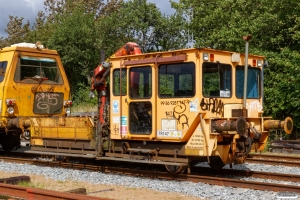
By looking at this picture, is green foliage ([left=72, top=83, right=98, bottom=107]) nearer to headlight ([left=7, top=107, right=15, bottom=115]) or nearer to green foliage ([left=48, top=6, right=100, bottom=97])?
green foliage ([left=48, top=6, right=100, bottom=97])

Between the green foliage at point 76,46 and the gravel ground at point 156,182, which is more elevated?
the green foliage at point 76,46

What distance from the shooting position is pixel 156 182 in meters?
9.27

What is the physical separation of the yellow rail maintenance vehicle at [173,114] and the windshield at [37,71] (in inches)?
99.1

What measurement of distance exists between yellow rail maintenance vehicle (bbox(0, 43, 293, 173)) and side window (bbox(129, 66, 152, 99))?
2 cm

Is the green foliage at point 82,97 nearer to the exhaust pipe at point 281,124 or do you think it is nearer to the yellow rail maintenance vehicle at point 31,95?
the yellow rail maintenance vehicle at point 31,95

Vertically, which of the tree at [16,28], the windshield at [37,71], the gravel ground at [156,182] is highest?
the tree at [16,28]

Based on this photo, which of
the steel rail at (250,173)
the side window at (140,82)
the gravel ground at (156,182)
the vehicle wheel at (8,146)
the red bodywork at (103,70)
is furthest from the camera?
the vehicle wheel at (8,146)

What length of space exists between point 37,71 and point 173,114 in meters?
6.60

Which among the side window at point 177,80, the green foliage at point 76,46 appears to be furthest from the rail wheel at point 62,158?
the green foliage at point 76,46

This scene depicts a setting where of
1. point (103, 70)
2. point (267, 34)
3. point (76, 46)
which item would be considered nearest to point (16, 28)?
point (76, 46)

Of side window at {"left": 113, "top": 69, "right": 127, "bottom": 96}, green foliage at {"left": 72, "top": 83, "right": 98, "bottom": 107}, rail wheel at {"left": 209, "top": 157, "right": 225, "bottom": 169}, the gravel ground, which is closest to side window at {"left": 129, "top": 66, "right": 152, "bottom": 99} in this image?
side window at {"left": 113, "top": 69, "right": 127, "bottom": 96}

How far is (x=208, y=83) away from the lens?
9273 mm

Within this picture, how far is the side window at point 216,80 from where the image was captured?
29.9 feet

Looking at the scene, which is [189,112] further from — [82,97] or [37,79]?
[82,97]
